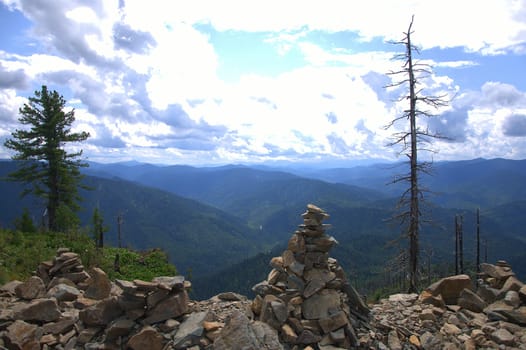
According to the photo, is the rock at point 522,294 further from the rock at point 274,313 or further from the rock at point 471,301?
the rock at point 274,313

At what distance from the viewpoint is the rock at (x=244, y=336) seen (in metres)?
10.6

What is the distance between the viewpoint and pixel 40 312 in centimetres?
1269

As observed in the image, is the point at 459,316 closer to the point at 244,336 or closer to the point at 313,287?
the point at 313,287

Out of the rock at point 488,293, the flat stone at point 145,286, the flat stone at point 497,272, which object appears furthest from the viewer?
the flat stone at point 497,272

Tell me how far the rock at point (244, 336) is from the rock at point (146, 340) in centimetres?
194

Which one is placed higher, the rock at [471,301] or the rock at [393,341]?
the rock at [471,301]

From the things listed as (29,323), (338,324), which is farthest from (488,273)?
(29,323)

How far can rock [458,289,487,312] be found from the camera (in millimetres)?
13891

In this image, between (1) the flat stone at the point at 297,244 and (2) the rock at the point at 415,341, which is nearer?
(2) the rock at the point at 415,341

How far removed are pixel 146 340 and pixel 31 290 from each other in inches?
262

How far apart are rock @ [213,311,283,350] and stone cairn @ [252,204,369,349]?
66 cm

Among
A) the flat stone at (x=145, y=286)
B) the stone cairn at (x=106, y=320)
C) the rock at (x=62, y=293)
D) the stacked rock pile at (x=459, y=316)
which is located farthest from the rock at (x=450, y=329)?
the rock at (x=62, y=293)

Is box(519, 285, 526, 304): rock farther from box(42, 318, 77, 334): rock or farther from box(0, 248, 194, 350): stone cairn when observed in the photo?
box(42, 318, 77, 334): rock

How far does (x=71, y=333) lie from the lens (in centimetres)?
1222
